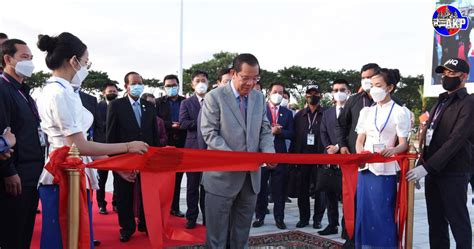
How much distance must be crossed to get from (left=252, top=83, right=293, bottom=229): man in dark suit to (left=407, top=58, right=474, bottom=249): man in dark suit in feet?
6.75

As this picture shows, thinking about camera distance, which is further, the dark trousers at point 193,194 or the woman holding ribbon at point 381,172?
the dark trousers at point 193,194

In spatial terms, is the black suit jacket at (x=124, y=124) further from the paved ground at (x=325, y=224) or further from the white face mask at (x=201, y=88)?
A: the paved ground at (x=325, y=224)

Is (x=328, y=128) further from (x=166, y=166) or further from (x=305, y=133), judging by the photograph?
(x=166, y=166)

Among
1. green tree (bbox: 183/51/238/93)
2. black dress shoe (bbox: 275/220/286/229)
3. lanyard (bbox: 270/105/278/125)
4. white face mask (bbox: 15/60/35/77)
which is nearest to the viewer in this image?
white face mask (bbox: 15/60/35/77)

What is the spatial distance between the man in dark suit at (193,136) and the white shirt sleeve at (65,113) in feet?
9.60

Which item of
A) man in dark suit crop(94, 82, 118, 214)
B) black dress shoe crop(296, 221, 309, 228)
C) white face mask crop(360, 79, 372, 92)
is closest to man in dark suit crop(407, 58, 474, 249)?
white face mask crop(360, 79, 372, 92)

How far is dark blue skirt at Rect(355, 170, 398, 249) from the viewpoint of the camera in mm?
3625

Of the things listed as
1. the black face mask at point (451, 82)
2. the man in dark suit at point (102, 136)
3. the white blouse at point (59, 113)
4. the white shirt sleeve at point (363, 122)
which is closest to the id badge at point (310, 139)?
the white shirt sleeve at point (363, 122)

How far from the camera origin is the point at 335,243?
476 centimetres

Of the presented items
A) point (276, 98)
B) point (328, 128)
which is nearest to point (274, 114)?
point (276, 98)

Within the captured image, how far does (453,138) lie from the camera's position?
11.8ft

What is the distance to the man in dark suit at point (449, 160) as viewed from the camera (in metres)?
3.58

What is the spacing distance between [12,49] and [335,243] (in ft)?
11.7

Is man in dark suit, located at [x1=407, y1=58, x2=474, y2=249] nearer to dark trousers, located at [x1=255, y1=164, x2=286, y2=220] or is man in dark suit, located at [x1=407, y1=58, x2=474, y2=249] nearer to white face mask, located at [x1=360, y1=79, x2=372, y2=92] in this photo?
white face mask, located at [x1=360, y1=79, x2=372, y2=92]
